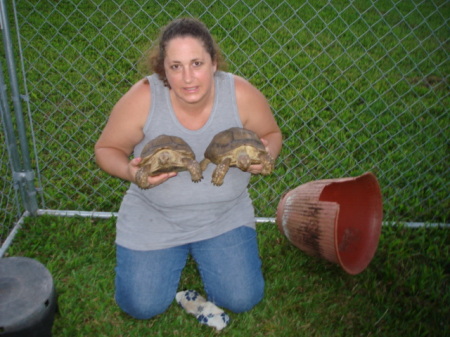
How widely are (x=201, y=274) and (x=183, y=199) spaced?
1.59 ft

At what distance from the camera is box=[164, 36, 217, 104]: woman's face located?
199 cm

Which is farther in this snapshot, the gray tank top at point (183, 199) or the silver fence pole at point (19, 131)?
the silver fence pole at point (19, 131)

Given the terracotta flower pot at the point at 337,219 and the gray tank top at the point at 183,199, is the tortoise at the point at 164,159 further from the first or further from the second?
the terracotta flower pot at the point at 337,219

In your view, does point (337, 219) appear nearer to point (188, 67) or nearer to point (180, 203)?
point (180, 203)

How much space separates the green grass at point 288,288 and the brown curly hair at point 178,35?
4.03 ft

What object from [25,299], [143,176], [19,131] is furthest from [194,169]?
[19,131]

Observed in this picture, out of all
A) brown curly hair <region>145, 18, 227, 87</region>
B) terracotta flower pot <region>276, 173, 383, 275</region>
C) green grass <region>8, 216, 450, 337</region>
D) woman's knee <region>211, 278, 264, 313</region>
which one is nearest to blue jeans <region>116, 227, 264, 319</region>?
woman's knee <region>211, 278, 264, 313</region>

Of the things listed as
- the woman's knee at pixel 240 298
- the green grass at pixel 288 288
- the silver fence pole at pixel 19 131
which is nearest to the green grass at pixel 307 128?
the silver fence pole at pixel 19 131

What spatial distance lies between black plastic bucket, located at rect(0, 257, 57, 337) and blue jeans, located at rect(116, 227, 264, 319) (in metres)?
0.40

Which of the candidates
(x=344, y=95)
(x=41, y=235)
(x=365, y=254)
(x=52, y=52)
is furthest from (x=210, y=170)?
(x=52, y=52)

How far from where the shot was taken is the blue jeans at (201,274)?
7.50ft

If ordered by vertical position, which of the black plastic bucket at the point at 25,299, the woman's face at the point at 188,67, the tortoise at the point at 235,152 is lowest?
the tortoise at the point at 235,152

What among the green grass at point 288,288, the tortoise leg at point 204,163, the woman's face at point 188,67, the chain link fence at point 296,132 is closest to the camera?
the woman's face at point 188,67

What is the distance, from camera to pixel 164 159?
198 cm
